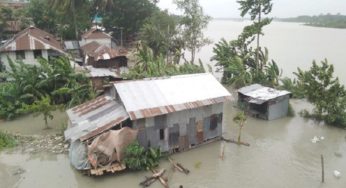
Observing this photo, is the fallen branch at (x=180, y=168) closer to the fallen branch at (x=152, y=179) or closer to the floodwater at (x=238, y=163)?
the floodwater at (x=238, y=163)

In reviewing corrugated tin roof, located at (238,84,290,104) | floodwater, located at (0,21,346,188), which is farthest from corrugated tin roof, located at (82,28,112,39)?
corrugated tin roof, located at (238,84,290,104)

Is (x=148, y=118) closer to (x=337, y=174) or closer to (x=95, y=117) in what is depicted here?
(x=95, y=117)

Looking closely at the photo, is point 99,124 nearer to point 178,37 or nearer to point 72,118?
point 72,118

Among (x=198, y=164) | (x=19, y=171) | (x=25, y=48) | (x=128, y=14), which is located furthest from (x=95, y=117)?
(x=128, y=14)

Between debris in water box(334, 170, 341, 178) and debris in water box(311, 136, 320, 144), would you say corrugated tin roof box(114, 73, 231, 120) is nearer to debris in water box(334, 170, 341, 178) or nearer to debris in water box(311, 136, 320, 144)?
debris in water box(311, 136, 320, 144)

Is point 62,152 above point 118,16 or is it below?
below

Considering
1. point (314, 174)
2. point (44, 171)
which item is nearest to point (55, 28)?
point (44, 171)

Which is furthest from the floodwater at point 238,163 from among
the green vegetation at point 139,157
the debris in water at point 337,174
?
the green vegetation at point 139,157
